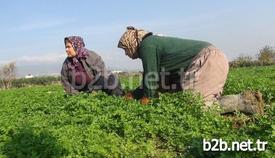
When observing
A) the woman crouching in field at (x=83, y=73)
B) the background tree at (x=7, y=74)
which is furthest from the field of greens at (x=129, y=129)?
the background tree at (x=7, y=74)

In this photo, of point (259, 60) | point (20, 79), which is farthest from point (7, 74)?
point (259, 60)

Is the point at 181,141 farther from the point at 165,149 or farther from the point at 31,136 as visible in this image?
the point at 31,136

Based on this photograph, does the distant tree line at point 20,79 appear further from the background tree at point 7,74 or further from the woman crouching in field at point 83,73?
the woman crouching in field at point 83,73

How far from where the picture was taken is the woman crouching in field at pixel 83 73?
30.6 ft

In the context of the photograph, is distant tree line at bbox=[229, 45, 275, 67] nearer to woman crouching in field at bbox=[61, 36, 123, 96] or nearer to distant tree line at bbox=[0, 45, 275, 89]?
distant tree line at bbox=[0, 45, 275, 89]

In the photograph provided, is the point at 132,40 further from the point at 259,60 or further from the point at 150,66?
the point at 259,60

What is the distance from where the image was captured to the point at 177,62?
25.2ft

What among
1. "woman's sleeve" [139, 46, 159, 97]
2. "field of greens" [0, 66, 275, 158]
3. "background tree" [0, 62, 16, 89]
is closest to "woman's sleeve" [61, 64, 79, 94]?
"field of greens" [0, 66, 275, 158]

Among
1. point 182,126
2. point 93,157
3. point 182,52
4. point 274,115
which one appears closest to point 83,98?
point 182,52

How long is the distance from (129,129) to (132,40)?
2143 mm

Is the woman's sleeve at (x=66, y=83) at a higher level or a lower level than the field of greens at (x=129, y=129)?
higher

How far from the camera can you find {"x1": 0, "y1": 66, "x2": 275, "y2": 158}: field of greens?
5.09m

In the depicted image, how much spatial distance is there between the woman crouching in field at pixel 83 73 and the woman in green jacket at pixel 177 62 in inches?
64.5

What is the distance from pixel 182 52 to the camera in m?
7.62
